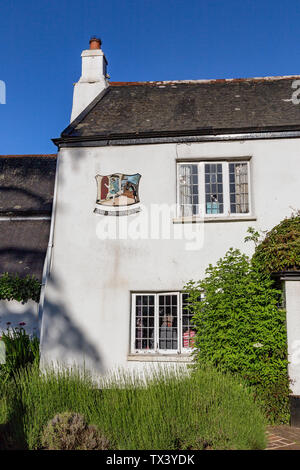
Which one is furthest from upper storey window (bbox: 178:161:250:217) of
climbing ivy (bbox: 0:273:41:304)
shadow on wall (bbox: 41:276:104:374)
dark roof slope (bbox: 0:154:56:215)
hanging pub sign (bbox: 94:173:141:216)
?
dark roof slope (bbox: 0:154:56:215)

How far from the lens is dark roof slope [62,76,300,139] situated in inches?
465

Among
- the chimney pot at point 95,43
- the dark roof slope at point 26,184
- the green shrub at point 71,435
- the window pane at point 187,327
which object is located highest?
the chimney pot at point 95,43

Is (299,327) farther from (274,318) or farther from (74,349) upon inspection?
(74,349)

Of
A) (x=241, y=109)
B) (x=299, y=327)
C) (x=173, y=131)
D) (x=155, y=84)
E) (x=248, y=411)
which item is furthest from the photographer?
(x=155, y=84)

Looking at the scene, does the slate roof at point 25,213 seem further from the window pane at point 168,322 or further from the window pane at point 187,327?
the window pane at point 187,327

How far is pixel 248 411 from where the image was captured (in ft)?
22.3

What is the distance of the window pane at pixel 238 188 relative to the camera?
37.2ft

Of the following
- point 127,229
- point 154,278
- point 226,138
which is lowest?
point 154,278

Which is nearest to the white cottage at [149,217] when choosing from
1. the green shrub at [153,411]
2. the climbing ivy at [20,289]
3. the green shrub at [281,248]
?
the green shrub at [281,248]

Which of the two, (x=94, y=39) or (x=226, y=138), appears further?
(x=94, y=39)

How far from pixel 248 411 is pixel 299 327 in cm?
285

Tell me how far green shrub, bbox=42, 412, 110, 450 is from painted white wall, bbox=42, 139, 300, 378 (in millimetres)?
4541

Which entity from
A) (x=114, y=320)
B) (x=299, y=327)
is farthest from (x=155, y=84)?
(x=299, y=327)

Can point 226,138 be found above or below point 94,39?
below
